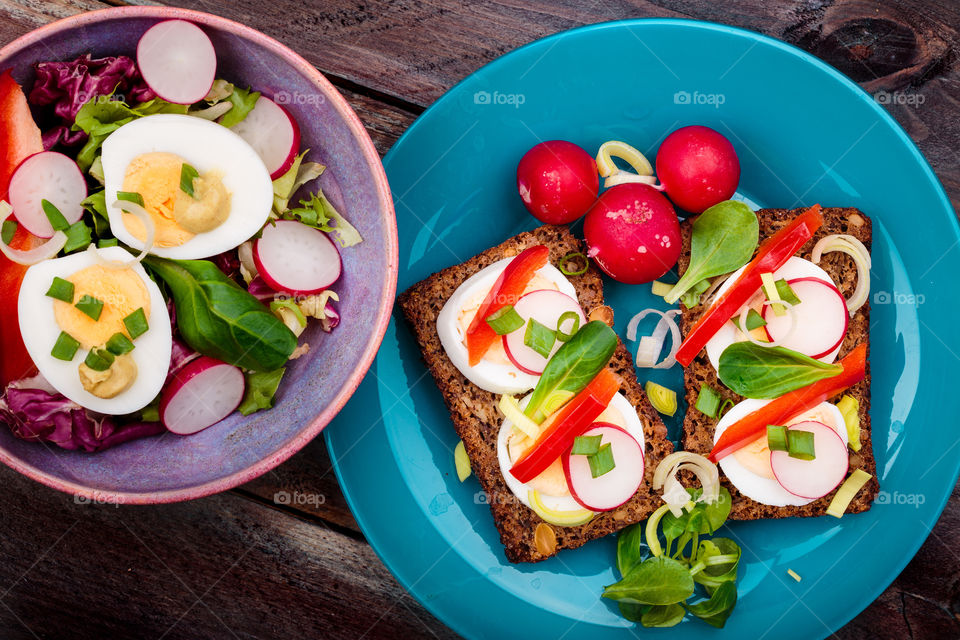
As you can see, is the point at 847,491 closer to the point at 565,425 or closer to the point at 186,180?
the point at 565,425

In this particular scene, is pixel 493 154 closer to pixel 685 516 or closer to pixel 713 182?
pixel 713 182

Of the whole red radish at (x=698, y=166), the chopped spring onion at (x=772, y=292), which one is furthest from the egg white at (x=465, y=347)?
the chopped spring onion at (x=772, y=292)

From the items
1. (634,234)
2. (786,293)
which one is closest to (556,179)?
(634,234)

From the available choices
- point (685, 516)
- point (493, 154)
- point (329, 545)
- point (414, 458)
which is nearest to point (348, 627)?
point (329, 545)

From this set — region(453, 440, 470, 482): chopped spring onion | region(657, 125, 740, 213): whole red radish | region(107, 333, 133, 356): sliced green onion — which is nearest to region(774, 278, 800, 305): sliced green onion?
region(657, 125, 740, 213): whole red radish

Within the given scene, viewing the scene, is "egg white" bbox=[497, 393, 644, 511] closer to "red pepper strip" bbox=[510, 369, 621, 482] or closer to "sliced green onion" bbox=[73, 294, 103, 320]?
"red pepper strip" bbox=[510, 369, 621, 482]
